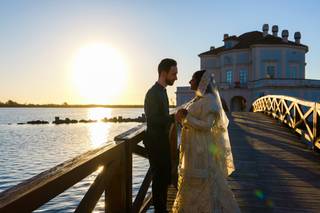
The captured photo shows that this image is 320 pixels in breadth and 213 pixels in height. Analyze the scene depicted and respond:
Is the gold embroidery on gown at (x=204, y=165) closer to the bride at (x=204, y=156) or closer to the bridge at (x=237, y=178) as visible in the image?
the bride at (x=204, y=156)

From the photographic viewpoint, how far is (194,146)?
4426 mm

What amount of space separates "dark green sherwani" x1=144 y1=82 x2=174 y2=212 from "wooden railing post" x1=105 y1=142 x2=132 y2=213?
1.19ft

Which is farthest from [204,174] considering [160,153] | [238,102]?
[238,102]

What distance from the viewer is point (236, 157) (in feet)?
30.0

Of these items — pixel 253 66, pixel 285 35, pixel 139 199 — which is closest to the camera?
pixel 139 199

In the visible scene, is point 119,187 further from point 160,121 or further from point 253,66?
point 253,66

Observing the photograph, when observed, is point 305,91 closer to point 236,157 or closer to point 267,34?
point 267,34

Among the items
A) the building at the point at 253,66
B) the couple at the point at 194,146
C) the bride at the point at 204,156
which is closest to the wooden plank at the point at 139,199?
the couple at the point at 194,146

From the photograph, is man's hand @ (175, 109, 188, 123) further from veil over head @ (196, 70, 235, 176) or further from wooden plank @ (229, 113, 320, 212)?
wooden plank @ (229, 113, 320, 212)

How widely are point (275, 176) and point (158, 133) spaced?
12.9ft

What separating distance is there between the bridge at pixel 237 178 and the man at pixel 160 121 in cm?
31

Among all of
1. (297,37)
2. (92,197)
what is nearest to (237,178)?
(92,197)

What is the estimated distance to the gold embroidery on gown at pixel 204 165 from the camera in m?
4.33

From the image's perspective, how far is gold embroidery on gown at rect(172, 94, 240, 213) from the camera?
4332 mm
